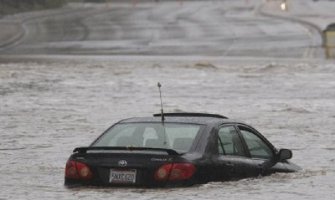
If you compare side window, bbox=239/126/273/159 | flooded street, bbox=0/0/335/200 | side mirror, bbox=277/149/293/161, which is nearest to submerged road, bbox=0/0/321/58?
flooded street, bbox=0/0/335/200

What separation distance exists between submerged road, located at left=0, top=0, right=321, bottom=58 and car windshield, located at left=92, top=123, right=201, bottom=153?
3533 cm

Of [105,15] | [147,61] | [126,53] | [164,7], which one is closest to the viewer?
[147,61]

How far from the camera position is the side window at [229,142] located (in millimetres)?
14148

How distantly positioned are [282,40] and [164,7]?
38.4 m

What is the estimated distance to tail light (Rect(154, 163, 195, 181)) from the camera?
13.1 metres

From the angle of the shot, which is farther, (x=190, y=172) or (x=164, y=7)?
(x=164, y=7)

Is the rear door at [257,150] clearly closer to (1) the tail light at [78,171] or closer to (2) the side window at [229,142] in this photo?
(2) the side window at [229,142]

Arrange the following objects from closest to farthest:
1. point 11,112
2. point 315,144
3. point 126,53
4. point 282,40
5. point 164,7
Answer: point 315,144 → point 11,112 → point 126,53 → point 282,40 → point 164,7

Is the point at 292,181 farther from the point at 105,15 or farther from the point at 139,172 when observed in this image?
the point at 105,15

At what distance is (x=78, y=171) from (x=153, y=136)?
110 centimetres

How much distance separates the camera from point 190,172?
13195 mm

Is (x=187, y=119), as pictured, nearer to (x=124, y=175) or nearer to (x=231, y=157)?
(x=231, y=157)

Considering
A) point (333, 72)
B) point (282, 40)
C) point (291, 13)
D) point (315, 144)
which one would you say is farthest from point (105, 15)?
point (315, 144)

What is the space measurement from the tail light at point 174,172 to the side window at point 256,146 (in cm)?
185
